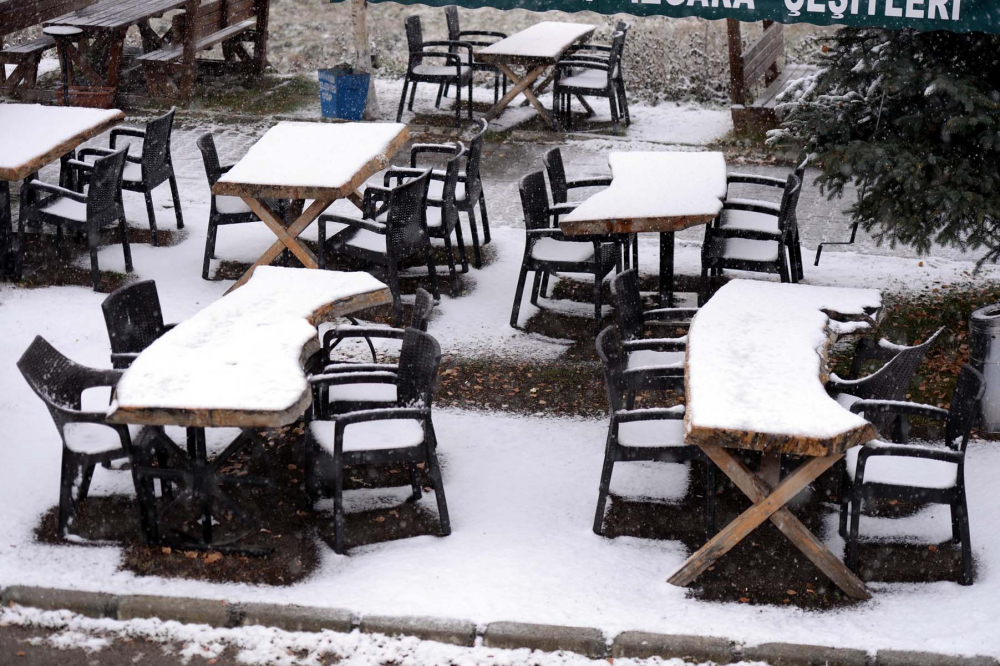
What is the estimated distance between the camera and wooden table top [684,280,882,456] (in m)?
4.82

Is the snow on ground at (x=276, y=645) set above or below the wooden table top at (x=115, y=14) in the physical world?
below

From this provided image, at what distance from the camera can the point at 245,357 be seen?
215 inches

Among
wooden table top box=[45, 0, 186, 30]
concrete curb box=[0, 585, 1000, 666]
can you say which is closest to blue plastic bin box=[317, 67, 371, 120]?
wooden table top box=[45, 0, 186, 30]

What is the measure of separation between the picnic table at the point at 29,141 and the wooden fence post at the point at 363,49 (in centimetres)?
357

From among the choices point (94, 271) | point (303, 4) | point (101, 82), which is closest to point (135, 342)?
point (94, 271)

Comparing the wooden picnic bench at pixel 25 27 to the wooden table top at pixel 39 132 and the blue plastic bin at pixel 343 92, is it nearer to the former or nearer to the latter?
the blue plastic bin at pixel 343 92

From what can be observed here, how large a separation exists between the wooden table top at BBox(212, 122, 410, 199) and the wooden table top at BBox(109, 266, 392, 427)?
136 cm

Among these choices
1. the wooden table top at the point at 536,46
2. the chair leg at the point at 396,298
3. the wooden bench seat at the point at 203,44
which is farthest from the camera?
the wooden bench seat at the point at 203,44

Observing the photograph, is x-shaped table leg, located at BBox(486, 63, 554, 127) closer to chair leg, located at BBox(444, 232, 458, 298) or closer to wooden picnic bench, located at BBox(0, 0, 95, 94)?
chair leg, located at BBox(444, 232, 458, 298)

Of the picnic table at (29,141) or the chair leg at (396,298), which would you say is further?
the picnic table at (29,141)

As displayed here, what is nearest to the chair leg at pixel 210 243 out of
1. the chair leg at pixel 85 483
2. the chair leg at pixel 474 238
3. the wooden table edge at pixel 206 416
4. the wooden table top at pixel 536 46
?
the chair leg at pixel 474 238

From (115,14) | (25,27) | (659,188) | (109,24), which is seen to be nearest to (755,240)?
(659,188)

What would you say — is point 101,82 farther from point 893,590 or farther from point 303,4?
point 893,590

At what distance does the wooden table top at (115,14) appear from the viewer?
1265cm
